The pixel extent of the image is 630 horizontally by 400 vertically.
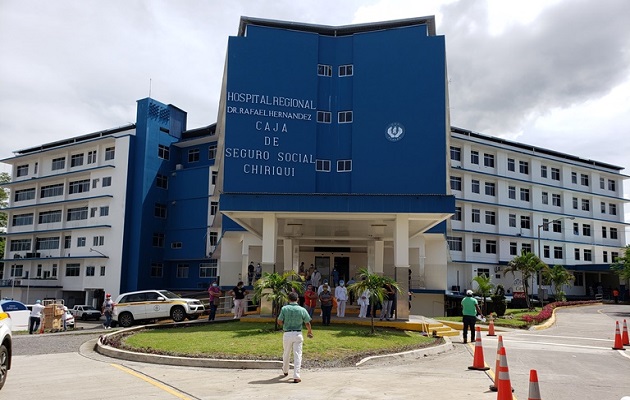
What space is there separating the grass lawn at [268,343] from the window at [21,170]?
55385mm

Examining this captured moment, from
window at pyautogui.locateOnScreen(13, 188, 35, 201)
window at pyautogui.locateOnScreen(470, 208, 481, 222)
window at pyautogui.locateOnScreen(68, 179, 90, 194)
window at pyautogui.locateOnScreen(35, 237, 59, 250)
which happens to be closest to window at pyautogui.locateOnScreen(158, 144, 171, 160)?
window at pyautogui.locateOnScreen(68, 179, 90, 194)

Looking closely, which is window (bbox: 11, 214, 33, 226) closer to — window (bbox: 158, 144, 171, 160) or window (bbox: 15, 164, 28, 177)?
window (bbox: 15, 164, 28, 177)

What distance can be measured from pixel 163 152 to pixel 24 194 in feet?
65.2

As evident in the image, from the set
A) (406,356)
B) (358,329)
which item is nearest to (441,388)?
(406,356)

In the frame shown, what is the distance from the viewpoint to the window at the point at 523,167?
60812mm

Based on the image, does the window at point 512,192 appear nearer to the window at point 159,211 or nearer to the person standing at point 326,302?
the window at point 159,211

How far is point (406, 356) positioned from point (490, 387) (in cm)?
493

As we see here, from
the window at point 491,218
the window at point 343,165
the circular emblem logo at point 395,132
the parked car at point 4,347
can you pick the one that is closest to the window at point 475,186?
the window at point 491,218

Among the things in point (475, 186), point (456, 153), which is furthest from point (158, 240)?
point (475, 186)

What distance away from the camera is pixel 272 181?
29.6 metres

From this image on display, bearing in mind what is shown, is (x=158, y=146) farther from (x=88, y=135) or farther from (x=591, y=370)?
(x=591, y=370)

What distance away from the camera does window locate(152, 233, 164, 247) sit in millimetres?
58406

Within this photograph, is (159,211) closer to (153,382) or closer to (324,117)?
(324,117)

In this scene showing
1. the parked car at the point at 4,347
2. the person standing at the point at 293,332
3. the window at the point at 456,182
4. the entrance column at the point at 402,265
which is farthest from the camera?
the window at the point at 456,182
